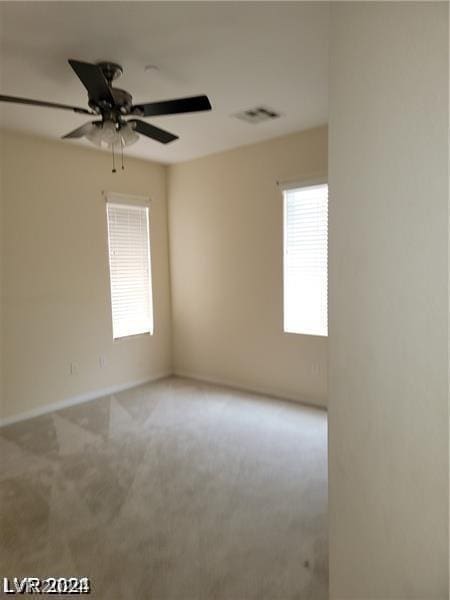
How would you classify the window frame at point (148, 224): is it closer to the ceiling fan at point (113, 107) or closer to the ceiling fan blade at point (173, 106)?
the ceiling fan at point (113, 107)

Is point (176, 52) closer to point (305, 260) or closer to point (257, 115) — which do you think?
point (257, 115)

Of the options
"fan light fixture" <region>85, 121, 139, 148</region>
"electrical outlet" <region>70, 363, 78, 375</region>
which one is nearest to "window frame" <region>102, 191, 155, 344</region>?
"electrical outlet" <region>70, 363, 78, 375</region>

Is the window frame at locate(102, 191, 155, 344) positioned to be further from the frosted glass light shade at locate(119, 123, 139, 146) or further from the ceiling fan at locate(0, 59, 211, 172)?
the frosted glass light shade at locate(119, 123, 139, 146)

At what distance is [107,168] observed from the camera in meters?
4.47

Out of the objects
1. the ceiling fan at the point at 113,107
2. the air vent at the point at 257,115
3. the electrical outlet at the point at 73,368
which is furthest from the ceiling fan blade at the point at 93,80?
the electrical outlet at the point at 73,368

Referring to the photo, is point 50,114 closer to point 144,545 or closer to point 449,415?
point 144,545

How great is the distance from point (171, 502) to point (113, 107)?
7.75 feet

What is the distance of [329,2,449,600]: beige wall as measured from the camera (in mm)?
943

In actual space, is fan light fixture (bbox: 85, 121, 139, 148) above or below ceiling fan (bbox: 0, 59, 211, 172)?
below

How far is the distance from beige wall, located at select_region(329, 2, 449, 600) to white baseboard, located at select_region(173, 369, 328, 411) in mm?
2850

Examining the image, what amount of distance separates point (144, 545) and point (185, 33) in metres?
2.69

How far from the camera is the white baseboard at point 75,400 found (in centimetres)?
383

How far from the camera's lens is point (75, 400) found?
428cm

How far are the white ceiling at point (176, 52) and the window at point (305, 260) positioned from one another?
0.82 m
